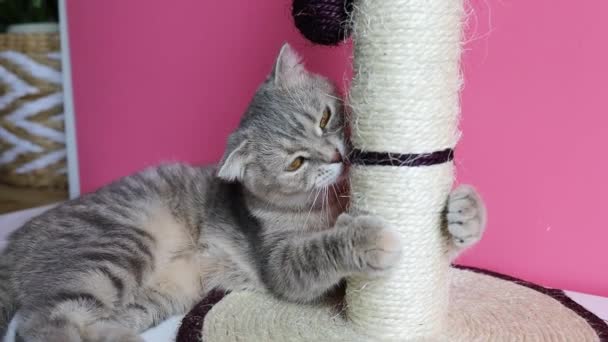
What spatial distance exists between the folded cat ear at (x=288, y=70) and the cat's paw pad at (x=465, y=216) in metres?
0.56

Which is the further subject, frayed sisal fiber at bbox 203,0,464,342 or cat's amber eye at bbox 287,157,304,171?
cat's amber eye at bbox 287,157,304,171

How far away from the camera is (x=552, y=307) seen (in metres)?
1.26

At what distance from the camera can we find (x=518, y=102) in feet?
4.84

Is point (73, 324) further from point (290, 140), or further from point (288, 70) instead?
point (288, 70)

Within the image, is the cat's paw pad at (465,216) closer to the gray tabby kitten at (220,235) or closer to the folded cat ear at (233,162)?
the gray tabby kitten at (220,235)

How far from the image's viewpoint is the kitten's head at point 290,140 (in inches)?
51.4

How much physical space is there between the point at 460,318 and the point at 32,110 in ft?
7.09

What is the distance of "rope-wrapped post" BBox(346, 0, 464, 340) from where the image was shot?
3.46ft

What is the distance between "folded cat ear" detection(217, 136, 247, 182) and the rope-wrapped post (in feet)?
1.10

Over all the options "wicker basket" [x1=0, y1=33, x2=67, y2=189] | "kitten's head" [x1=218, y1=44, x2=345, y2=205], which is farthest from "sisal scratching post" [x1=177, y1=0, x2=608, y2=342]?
"wicker basket" [x1=0, y1=33, x2=67, y2=189]

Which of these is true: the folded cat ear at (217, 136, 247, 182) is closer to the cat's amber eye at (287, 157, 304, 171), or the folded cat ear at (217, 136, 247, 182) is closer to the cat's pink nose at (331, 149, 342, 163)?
the cat's amber eye at (287, 157, 304, 171)

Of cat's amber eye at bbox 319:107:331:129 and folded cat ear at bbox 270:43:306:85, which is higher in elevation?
folded cat ear at bbox 270:43:306:85

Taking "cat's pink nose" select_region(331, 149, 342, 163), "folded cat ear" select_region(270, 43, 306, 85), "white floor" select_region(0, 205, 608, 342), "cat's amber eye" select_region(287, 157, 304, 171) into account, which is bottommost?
"white floor" select_region(0, 205, 608, 342)

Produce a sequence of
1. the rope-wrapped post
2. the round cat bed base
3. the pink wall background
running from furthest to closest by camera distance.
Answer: the pink wall background → the round cat bed base → the rope-wrapped post
